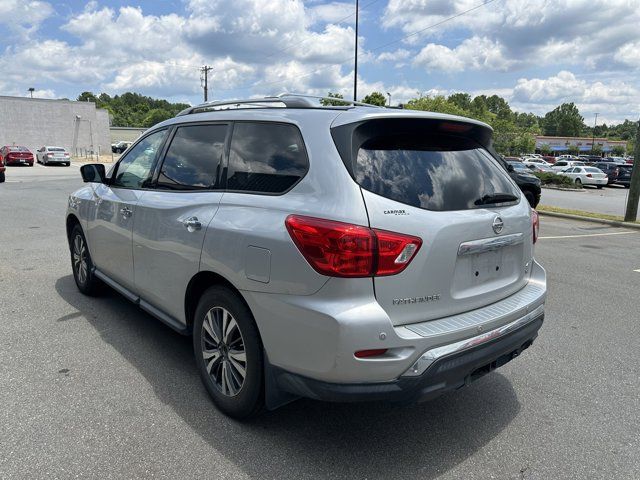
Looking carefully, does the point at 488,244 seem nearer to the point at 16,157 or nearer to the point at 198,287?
the point at 198,287

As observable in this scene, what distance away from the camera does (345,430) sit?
295 cm

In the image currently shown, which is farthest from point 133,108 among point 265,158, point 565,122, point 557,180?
point 265,158

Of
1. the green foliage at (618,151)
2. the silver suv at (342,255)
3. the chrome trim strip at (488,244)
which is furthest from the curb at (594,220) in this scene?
the green foliage at (618,151)

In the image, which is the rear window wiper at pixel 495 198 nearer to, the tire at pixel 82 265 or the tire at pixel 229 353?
the tire at pixel 229 353

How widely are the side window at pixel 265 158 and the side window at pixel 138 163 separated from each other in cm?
114

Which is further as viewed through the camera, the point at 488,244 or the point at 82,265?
the point at 82,265

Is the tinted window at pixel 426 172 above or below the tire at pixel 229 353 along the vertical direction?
above

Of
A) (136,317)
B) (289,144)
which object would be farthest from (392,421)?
(136,317)

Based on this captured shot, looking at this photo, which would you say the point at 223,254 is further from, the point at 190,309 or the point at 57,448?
the point at 57,448

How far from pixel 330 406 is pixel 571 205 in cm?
1874

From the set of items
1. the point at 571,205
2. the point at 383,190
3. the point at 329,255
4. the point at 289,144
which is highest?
the point at 289,144

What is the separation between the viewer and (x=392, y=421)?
3.06 metres

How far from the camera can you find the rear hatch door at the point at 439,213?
245cm

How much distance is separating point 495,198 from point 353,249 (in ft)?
3.81
